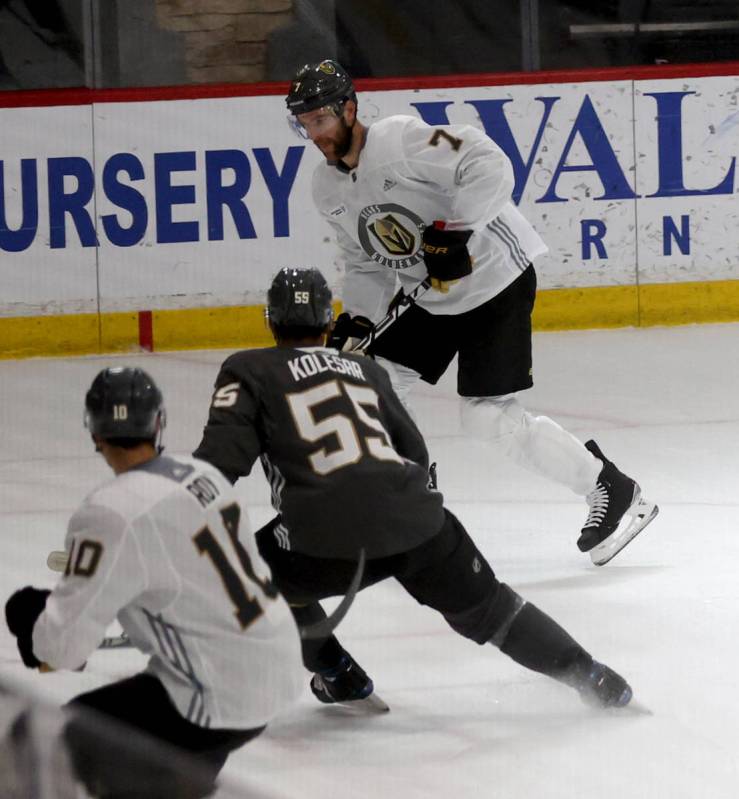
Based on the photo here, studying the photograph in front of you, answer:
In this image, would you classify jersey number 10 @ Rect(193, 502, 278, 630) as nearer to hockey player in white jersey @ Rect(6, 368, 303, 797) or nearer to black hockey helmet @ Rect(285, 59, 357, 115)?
hockey player in white jersey @ Rect(6, 368, 303, 797)

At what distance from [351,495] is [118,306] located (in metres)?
4.19

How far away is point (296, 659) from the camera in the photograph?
2111 mm

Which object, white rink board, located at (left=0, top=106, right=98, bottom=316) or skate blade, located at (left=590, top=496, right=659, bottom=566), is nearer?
skate blade, located at (left=590, top=496, right=659, bottom=566)

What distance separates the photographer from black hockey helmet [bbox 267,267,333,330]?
2.62 metres

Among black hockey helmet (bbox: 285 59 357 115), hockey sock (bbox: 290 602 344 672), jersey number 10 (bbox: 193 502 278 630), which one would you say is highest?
black hockey helmet (bbox: 285 59 357 115)

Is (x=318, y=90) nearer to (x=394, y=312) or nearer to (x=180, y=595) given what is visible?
(x=394, y=312)

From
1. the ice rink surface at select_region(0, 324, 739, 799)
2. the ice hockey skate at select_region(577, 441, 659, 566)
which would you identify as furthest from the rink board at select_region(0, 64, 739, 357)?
the ice hockey skate at select_region(577, 441, 659, 566)

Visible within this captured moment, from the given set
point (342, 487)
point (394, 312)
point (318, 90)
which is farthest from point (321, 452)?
point (394, 312)

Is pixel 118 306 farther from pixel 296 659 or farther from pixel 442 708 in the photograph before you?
pixel 296 659

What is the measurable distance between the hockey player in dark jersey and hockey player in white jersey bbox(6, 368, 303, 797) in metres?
0.40

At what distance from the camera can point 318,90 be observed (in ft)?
11.4

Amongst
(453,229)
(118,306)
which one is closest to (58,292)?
(118,306)

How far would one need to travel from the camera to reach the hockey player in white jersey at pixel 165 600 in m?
1.97

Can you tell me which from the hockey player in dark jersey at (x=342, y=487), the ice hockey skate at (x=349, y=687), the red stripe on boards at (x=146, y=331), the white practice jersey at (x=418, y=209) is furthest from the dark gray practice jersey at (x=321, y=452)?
the red stripe on boards at (x=146, y=331)
